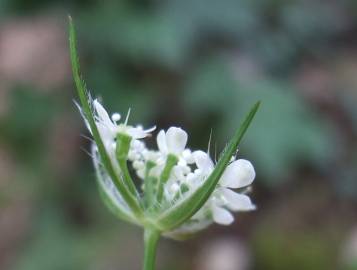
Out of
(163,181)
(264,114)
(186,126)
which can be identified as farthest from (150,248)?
(186,126)

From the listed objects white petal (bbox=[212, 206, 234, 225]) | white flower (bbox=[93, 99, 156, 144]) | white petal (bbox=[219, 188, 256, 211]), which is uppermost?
white flower (bbox=[93, 99, 156, 144])

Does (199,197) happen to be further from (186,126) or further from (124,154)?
(186,126)

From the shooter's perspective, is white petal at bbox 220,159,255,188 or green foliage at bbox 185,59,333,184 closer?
white petal at bbox 220,159,255,188

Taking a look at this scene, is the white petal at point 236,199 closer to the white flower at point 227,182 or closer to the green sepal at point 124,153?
the white flower at point 227,182

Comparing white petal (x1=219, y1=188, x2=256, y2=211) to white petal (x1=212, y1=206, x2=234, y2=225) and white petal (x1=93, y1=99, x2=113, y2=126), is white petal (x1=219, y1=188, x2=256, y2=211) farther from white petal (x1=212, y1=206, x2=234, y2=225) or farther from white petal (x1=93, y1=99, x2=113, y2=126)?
white petal (x1=93, y1=99, x2=113, y2=126)

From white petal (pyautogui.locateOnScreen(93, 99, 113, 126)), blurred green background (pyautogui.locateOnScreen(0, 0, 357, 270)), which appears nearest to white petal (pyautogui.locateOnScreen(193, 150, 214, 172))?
white petal (pyautogui.locateOnScreen(93, 99, 113, 126))

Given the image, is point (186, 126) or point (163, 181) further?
point (186, 126)

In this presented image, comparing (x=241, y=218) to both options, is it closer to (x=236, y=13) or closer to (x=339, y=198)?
(x=339, y=198)
